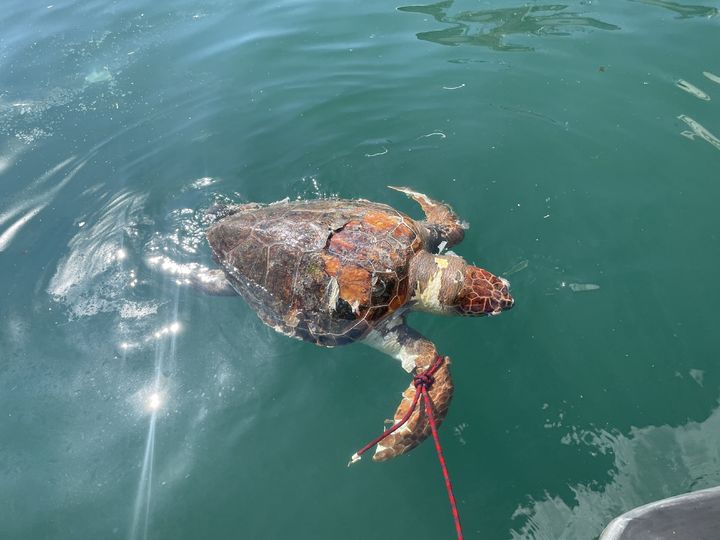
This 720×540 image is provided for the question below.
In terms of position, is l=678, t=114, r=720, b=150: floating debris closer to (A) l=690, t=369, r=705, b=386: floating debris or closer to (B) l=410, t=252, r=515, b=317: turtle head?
(A) l=690, t=369, r=705, b=386: floating debris

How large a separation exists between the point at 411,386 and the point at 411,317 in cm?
82

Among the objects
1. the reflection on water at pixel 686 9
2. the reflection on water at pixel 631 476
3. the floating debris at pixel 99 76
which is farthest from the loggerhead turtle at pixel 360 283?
the reflection on water at pixel 686 9

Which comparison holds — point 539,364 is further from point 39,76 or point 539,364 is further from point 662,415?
point 39,76

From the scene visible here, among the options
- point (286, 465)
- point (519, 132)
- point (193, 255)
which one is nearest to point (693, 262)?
point (519, 132)

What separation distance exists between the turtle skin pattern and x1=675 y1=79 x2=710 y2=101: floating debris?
4.97 meters

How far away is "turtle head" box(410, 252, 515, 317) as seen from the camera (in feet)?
13.5

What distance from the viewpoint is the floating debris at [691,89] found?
6325 millimetres

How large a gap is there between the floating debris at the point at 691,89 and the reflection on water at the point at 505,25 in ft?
6.03

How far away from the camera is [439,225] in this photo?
16.1 feet

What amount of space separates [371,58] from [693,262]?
5.78 m

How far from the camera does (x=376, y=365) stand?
14.4 feet

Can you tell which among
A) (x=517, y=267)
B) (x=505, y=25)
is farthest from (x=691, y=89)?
(x=517, y=267)

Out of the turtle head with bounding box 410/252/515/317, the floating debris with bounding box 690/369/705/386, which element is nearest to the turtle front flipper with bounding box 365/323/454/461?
the turtle head with bounding box 410/252/515/317

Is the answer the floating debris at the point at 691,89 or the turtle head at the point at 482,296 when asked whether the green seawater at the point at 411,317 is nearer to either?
the floating debris at the point at 691,89
